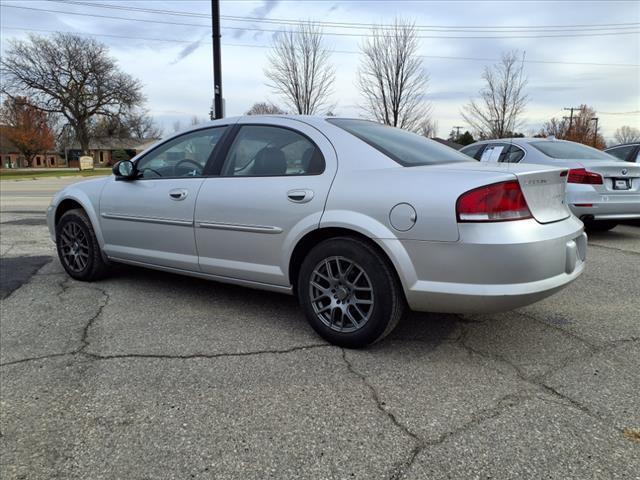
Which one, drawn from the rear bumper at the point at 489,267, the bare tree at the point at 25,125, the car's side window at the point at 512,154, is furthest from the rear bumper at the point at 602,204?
the bare tree at the point at 25,125

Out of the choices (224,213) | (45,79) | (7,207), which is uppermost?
(45,79)

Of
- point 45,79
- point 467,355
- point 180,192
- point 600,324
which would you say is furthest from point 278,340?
point 45,79

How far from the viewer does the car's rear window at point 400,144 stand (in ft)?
10.6

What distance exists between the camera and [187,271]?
3.97 m

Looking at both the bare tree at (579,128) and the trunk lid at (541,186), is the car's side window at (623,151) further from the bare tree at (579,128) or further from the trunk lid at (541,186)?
the bare tree at (579,128)

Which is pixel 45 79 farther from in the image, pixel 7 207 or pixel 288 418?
pixel 288 418

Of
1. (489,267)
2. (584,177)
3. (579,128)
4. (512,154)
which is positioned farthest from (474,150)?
(579,128)

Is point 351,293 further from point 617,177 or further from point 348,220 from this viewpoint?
point 617,177

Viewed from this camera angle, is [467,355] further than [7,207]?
No

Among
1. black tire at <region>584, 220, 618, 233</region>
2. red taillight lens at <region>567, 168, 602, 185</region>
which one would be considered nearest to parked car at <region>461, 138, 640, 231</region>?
red taillight lens at <region>567, 168, 602, 185</region>

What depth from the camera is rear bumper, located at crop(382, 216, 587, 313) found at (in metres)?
2.63

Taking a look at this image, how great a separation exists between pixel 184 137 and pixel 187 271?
1151 millimetres

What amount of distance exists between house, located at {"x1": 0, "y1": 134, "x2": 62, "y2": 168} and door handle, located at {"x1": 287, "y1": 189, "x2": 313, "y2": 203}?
7100cm

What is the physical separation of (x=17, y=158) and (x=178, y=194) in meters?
91.5
